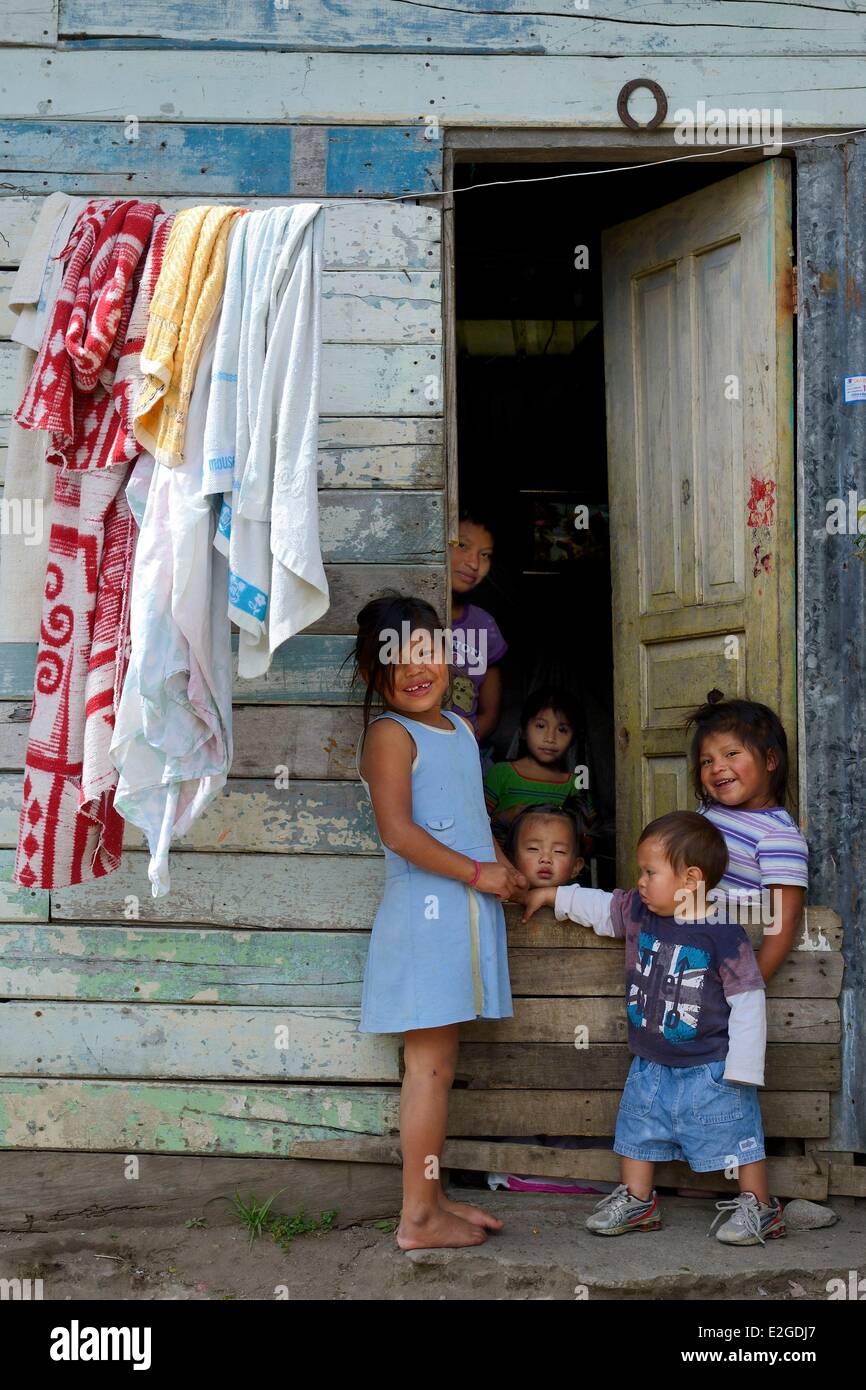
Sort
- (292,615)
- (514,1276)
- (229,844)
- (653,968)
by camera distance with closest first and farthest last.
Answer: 1. (292,615)
2. (514,1276)
3. (653,968)
4. (229,844)

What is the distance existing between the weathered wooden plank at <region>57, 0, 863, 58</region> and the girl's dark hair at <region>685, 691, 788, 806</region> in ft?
6.07

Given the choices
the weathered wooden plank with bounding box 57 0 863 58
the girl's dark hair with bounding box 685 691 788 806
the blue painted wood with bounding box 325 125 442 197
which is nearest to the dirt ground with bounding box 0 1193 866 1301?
the girl's dark hair with bounding box 685 691 788 806

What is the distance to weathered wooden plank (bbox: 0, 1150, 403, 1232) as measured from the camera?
3.56 metres

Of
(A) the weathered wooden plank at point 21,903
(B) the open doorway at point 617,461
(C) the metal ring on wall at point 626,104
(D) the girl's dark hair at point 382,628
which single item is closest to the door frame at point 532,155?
(C) the metal ring on wall at point 626,104

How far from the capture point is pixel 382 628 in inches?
131

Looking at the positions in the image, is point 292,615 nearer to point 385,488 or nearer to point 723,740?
point 385,488

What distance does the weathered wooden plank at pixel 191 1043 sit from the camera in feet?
11.7

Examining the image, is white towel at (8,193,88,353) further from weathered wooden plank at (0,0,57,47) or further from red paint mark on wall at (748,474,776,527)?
red paint mark on wall at (748,474,776,527)

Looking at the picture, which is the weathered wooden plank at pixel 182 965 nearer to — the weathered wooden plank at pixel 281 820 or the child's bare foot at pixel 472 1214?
the weathered wooden plank at pixel 281 820

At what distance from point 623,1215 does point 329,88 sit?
3.13m

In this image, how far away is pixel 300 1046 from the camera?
3.56 meters

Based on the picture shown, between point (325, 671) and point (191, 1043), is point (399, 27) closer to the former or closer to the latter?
point (325, 671)
